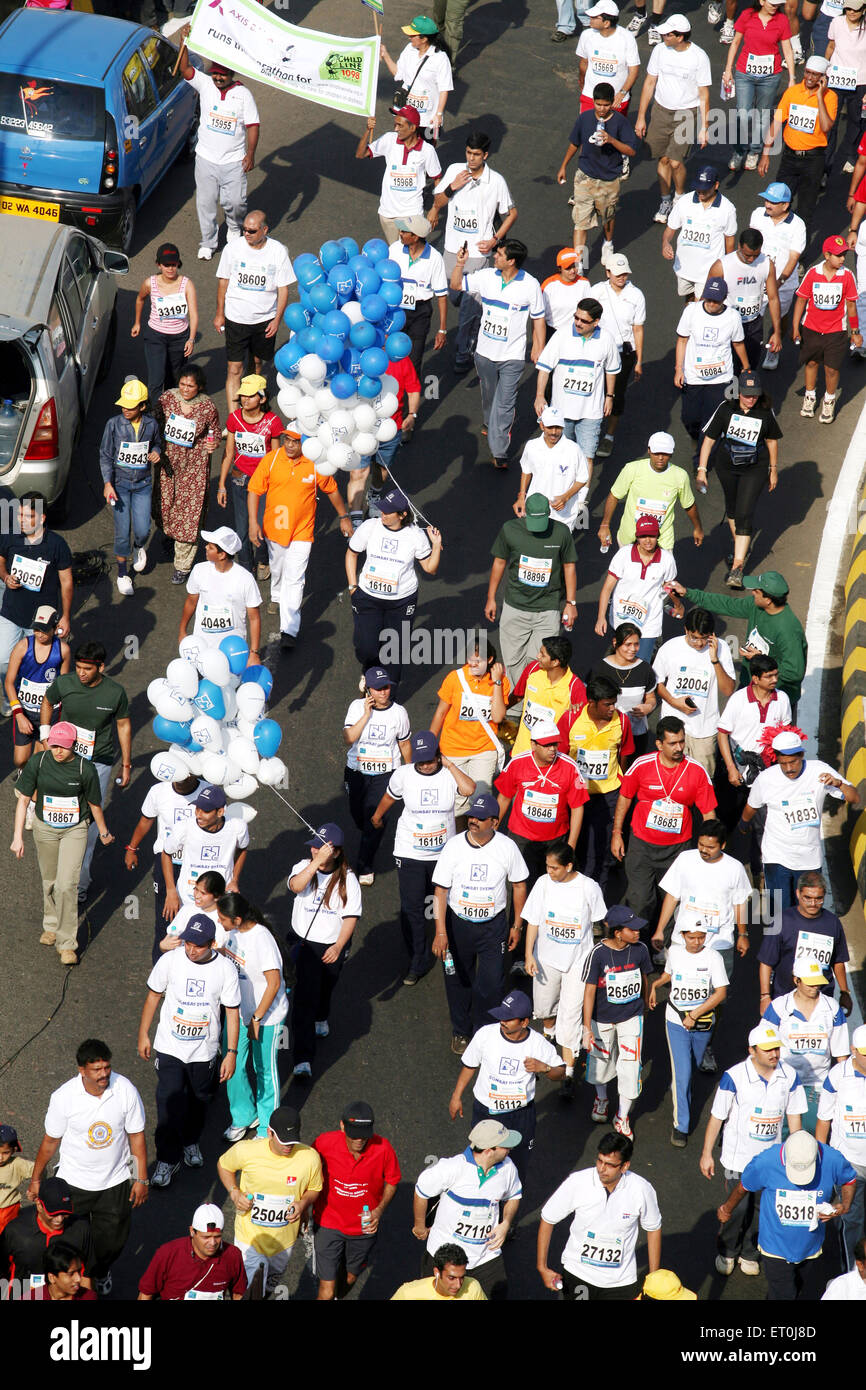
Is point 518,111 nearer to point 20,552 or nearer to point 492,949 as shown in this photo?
point 20,552

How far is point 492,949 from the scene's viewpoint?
42.2 ft

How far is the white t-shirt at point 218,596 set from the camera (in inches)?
569

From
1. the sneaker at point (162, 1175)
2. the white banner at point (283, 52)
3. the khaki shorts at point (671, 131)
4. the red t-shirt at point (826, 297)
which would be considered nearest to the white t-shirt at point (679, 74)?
the khaki shorts at point (671, 131)

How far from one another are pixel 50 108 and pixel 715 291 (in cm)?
655

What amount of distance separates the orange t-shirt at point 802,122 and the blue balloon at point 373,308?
21.4 ft

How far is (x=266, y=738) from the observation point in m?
12.9

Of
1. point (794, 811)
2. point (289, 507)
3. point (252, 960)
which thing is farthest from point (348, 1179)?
point (289, 507)

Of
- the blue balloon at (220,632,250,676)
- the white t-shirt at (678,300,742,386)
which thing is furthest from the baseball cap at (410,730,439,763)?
the white t-shirt at (678,300,742,386)

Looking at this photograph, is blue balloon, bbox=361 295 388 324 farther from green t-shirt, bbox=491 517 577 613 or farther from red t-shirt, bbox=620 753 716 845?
red t-shirt, bbox=620 753 716 845

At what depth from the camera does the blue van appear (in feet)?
62.4

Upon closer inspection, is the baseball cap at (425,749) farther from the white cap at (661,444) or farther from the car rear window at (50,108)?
the car rear window at (50,108)

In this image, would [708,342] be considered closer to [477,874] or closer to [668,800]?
[668,800]

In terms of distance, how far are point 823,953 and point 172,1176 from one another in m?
4.10
